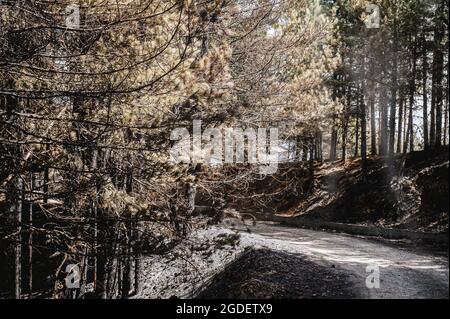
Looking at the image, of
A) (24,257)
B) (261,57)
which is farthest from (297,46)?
(24,257)

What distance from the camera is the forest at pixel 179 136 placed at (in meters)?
4.47

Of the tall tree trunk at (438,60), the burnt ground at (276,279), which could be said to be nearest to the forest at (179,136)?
the burnt ground at (276,279)

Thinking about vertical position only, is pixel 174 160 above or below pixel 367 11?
below

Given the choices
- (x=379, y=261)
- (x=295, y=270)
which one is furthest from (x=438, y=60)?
(x=379, y=261)

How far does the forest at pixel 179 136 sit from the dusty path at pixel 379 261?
0.08 metres

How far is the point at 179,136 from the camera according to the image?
16.2 ft

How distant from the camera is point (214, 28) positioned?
7574 mm

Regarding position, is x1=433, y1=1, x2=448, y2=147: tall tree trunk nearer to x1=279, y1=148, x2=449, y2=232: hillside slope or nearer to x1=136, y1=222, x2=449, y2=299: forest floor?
x1=279, y1=148, x2=449, y2=232: hillside slope

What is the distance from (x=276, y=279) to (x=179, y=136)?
12.3 feet

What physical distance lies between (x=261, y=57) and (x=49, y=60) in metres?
6.27

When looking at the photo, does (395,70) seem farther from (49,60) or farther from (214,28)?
(49,60)

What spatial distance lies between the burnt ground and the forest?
69 mm

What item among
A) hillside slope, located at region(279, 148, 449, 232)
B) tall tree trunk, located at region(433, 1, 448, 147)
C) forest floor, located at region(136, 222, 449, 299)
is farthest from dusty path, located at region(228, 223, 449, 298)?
tall tree trunk, located at region(433, 1, 448, 147)
